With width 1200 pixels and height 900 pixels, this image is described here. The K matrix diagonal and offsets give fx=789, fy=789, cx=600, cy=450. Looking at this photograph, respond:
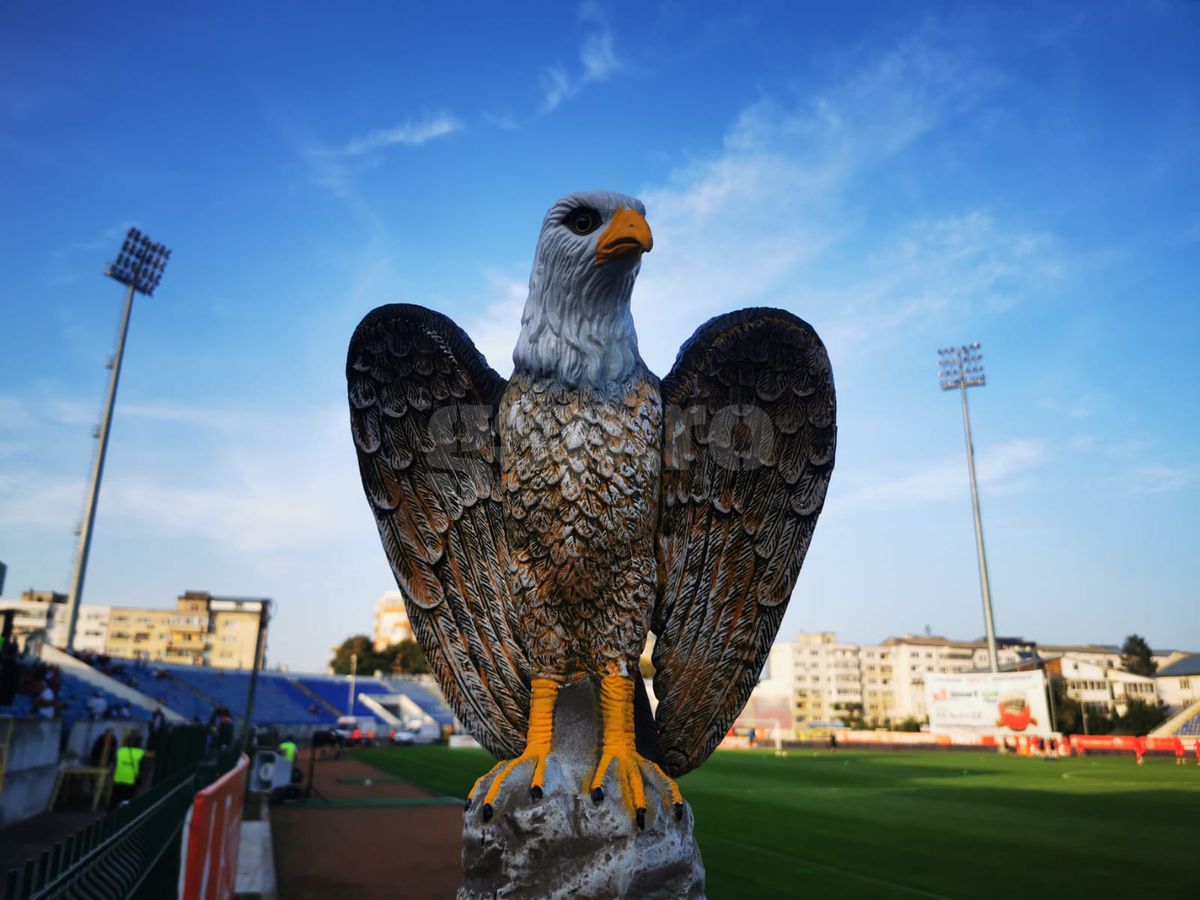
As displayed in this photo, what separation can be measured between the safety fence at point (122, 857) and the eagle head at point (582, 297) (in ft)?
6.59

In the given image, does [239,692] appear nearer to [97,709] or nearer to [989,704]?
[97,709]

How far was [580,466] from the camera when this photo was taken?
2.88m

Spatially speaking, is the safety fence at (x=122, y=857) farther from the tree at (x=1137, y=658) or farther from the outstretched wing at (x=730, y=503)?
the tree at (x=1137, y=658)

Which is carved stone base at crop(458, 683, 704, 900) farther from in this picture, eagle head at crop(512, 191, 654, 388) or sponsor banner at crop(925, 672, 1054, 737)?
sponsor banner at crop(925, 672, 1054, 737)

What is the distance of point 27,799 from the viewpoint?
9.69 m

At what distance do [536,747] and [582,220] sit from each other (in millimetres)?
1964

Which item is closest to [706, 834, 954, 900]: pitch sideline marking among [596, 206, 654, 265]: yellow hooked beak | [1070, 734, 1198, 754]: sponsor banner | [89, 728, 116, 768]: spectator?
[596, 206, 654, 265]: yellow hooked beak

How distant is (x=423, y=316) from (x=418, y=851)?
27.9 ft

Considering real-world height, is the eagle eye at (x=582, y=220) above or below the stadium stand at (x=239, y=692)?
above

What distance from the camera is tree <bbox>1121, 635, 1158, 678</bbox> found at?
45406 mm

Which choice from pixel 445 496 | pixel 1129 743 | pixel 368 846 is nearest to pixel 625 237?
pixel 445 496

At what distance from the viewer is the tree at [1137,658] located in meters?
45.4

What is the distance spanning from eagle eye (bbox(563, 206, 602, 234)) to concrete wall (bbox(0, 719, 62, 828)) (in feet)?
31.1

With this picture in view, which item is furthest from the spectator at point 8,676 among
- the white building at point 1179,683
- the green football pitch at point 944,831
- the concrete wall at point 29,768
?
the white building at point 1179,683
